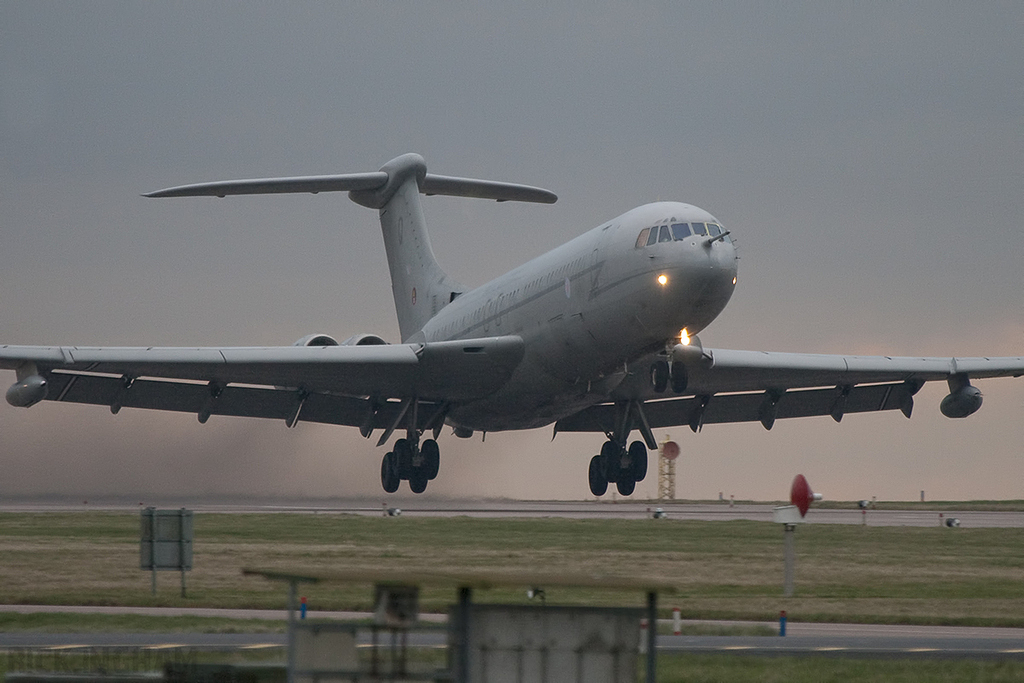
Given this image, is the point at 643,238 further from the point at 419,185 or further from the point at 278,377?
the point at 419,185

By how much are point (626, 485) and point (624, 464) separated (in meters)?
0.71

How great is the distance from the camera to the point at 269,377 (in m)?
38.4

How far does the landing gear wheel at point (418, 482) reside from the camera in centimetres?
4200

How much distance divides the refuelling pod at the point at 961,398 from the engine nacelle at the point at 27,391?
25.2 metres

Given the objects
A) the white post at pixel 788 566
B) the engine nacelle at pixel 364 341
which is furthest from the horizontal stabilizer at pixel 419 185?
the white post at pixel 788 566

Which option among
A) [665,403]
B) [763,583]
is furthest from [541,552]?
[665,403]

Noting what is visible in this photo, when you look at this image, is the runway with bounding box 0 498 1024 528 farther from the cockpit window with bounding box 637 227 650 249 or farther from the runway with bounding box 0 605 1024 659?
the runway with bounding box 0 605 1024 659

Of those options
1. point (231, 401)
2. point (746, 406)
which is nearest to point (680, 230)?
point (746, 406)

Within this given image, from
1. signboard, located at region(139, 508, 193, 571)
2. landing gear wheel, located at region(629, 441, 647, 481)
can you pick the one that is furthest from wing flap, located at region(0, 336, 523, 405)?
signboard, located at region(139, 508, 193, 571)

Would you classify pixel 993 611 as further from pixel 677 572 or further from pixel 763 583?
pixel 677 572

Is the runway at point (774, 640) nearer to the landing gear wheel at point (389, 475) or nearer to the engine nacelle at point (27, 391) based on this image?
the engine nacelle at point (27, 391)

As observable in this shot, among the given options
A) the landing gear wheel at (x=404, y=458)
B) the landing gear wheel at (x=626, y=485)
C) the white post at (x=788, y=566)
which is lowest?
the white post at (x=788, y=566)

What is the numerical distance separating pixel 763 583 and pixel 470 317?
14417 millimetres

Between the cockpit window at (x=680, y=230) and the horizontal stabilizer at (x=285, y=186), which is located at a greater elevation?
the horizontal stabilizer at (x=285, y=186)
